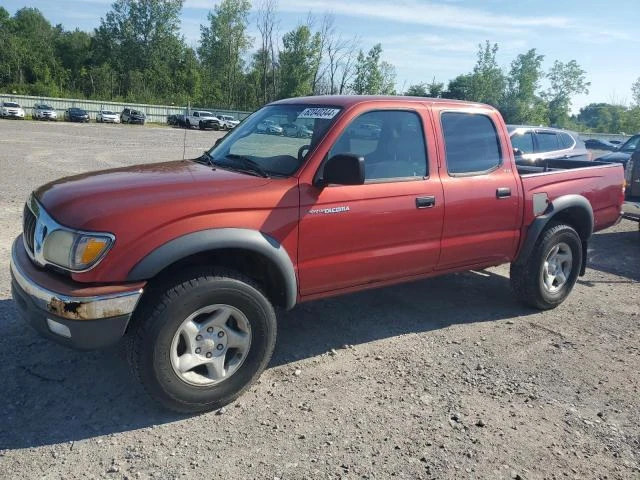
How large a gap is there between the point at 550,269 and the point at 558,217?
0.52m

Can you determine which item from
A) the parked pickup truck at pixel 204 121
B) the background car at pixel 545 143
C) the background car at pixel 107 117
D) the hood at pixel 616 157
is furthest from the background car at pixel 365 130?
the background car at pixel 107 117

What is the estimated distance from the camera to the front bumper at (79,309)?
2.88 m

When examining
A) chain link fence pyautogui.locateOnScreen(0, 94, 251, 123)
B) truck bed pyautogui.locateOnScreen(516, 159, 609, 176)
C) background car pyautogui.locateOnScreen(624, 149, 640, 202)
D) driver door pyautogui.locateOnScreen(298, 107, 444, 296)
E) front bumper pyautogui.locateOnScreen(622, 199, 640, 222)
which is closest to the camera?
driver door pyautogui.locateOnScreen(298, 107, 444, 296)

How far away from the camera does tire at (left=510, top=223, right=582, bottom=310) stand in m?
5.08

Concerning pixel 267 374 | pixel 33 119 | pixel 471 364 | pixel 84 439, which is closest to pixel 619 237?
pixel 471 364

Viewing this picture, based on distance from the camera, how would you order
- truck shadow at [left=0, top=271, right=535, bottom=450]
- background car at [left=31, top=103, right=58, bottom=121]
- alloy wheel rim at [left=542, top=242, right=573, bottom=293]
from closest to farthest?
truck shadow at [left=0, top=271, right=535, bottom=450], alloy wheel rim at [left=542, top=242, right=573, bottom=293], background car at [left=31, top=103, right=58, bottom=121]

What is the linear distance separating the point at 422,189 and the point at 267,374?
178cm

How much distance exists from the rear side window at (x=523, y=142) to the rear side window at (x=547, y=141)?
22 cm

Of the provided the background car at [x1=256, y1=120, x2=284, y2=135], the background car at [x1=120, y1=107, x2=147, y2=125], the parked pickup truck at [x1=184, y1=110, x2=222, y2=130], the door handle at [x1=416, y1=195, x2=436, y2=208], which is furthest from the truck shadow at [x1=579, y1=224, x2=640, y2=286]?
the background car at [x1=120, y1=107, x2=147, y2=125]

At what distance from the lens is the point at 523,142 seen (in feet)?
35.9

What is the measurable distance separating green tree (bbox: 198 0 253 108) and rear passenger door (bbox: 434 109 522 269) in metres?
75.6

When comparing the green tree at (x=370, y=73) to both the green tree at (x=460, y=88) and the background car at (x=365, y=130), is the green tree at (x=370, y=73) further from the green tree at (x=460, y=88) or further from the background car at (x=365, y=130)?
the background car at (x=365, y=130)

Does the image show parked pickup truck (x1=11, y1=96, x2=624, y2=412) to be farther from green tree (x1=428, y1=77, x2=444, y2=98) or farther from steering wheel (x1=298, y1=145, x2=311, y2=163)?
green tree (x1=428, y1=77, x2=444, y2=98)

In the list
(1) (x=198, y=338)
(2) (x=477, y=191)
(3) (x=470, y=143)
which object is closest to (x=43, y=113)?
(3) (x=470, y=143)
